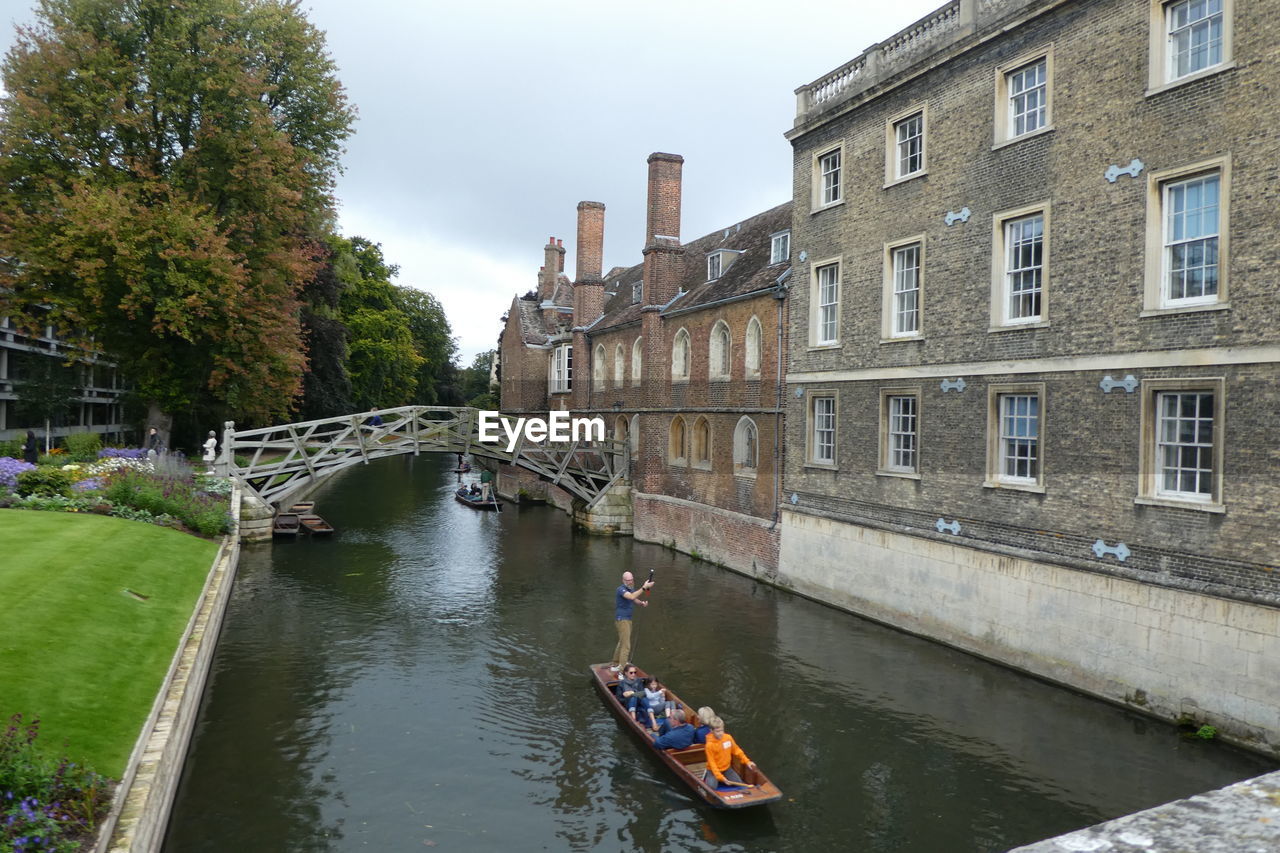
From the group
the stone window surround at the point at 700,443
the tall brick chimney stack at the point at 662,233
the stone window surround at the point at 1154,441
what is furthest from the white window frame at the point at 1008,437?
the tall brick chimney stack at the point at 662,233

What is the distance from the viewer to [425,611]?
1959 cm

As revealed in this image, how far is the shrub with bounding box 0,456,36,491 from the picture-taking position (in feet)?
61.5

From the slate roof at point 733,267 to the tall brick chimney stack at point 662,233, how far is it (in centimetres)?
71

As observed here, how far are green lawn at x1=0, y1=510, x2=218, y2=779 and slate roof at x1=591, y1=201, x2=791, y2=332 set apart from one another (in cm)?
1614

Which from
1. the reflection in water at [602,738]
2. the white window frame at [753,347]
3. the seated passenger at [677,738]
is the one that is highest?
the white window frame at [753,347]

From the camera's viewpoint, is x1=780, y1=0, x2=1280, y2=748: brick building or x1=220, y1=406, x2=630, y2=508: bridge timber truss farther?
x1=220, y1=406, x2=630, y2=508: bridge timber truss

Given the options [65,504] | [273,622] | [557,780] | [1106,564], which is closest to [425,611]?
[273,622]

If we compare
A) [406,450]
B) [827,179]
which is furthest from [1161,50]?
[406,450]

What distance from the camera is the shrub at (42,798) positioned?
20.8ft

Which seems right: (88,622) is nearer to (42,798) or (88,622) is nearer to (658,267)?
(42,798)

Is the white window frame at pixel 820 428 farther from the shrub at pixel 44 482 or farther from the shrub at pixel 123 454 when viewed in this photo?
the shrub at pixel 123 454

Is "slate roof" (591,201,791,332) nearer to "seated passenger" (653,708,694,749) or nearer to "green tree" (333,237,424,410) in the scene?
"seated passenger" (653,708,694,749)

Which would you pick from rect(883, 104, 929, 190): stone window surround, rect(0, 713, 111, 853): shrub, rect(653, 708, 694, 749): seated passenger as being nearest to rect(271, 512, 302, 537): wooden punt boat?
rect(653, 708, 694, 749): seated passenger

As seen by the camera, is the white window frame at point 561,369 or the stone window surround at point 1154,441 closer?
the stone window surround at point 1154,441
